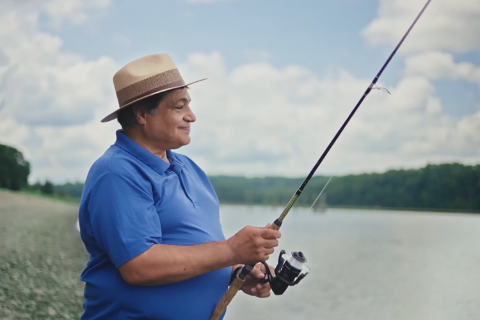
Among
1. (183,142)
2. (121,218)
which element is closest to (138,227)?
(121,218)

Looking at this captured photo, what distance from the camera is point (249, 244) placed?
71.7 inches

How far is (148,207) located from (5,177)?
5043cm

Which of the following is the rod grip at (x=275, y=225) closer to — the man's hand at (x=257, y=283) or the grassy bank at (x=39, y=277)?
the man's hand at (x=257, y=283)

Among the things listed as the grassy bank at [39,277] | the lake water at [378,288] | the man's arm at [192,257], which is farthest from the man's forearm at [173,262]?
the lake water at [378,288]

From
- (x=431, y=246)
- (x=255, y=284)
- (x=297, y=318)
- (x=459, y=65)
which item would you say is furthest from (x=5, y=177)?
(x=459, y=65)

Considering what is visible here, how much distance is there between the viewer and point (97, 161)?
6.30ft

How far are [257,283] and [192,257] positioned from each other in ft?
2.25

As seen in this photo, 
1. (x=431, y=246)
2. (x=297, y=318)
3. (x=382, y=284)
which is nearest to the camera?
(x=297, y=318)

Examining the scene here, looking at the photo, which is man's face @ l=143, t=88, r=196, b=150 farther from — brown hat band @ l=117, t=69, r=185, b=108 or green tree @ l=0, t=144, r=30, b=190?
green tree @ l=0, t=144, r=30, b=190

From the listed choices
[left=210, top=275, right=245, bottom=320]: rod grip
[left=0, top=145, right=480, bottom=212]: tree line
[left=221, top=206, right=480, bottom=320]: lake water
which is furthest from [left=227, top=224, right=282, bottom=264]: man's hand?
[left=0, top=145, right=480, bottom=212]: tree line

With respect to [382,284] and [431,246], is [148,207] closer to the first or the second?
[382,284]

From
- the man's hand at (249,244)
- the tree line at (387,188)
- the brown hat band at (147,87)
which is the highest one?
the brown hat band at (147,87)

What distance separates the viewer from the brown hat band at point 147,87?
6.69 feet

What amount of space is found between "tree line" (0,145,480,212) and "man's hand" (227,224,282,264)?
6055 cm
